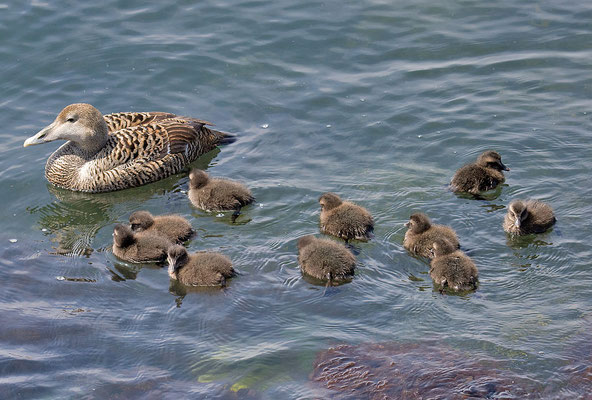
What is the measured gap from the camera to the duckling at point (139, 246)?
9188 mm

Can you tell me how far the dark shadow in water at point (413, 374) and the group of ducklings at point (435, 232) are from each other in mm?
1130

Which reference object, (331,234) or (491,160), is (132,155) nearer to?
(331,234)

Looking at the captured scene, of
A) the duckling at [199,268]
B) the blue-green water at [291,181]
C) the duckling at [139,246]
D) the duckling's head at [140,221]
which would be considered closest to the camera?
the blue-green water at [291,181]

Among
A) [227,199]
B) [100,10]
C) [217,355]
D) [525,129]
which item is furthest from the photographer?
[100,10]

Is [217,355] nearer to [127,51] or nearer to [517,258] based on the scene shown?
[517,258]

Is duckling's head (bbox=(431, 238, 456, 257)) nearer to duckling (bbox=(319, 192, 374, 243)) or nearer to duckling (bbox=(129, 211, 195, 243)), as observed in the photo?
duckling (bbox=(319, 192, 374, 243))

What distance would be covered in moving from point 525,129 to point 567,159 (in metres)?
0.96

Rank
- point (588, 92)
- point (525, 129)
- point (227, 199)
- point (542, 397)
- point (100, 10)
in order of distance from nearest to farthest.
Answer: point (542, 397) < point (227, 199) < point (525, 129) < point (588, 92) < point (100, 10)

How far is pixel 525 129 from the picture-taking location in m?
11.4

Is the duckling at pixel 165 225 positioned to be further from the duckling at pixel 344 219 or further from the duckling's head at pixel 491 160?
the duckling's head at pixel 491 160

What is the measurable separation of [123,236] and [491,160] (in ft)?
14.9

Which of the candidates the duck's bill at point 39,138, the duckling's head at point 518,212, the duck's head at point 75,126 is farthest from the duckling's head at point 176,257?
the duckling's head at point 518,212

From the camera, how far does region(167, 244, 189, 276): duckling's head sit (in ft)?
28.3

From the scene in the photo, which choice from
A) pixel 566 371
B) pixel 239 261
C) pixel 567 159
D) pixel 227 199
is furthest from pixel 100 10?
pixel 566 371
